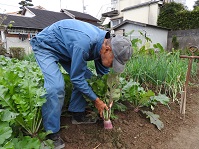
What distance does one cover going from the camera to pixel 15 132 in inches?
62.2

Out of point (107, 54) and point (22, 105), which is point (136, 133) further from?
point (22, 105)

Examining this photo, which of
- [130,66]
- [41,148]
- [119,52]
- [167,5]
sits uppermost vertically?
[167,5]

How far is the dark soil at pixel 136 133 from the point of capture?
5.68 ft

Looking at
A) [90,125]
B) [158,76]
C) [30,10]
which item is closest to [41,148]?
[90,125]

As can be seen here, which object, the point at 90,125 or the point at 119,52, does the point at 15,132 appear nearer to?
the point at 90,125

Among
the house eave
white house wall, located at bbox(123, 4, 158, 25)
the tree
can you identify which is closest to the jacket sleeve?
the tree

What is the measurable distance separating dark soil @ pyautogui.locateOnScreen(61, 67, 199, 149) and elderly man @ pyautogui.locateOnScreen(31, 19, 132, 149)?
23cm

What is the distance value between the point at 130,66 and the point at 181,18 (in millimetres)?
13153

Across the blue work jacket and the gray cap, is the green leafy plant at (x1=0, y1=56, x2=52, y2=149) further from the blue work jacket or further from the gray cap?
the gray cap

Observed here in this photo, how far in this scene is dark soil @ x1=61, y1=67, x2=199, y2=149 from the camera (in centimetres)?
173

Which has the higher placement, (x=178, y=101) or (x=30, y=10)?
(x=30, y=10)

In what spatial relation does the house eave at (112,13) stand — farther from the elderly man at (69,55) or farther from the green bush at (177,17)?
the elderly man at (69,55)

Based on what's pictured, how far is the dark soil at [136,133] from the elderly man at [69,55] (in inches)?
9.0


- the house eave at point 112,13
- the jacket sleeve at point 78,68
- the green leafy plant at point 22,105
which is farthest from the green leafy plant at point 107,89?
the house eave at point 112,13
